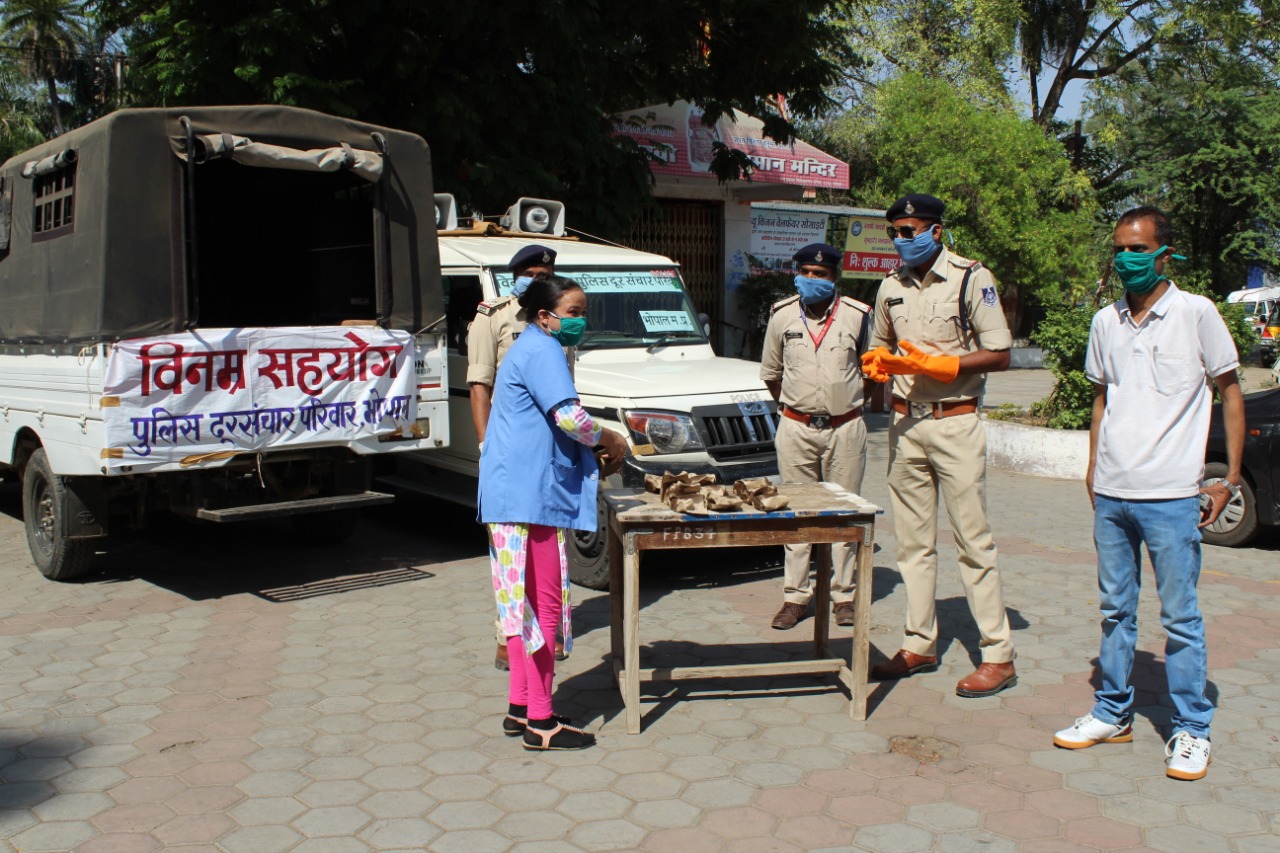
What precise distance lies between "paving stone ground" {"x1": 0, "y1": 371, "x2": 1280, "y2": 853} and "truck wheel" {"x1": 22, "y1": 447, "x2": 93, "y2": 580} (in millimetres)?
149

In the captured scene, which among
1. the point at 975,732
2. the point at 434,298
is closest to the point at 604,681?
the point at 975,732

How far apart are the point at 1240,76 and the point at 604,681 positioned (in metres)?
26.4

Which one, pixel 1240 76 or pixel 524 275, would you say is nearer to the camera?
pixel 524 275

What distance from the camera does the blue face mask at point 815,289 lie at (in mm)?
5844

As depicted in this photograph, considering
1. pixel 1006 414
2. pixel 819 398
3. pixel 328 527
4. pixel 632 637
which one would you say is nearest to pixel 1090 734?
pixel 632 637

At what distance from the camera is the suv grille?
6.81 meters

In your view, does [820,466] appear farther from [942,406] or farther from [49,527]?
[49,527]

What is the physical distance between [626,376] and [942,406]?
261cm

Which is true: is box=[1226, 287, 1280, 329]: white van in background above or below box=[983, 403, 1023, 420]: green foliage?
above

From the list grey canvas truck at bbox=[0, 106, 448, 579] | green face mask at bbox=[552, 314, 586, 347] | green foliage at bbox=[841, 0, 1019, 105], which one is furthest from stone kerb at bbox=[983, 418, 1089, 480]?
green foliage at bbox=[841, 0, 1019, 105]

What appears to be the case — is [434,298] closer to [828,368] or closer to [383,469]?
[383,469]

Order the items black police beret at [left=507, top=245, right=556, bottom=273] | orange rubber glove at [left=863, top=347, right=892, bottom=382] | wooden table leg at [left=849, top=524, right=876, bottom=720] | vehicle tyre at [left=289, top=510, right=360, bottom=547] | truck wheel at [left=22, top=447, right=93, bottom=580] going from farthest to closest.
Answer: vehicle tyre at [left=289, top=510, right=360, bottom=547], truck wheel at [left=22, top=447, right=93, bottom=580], black police beret at [left=507, top=245, right=556, bottom=273], orange rubber glove at [left=863, top=347, right=892, bottom=382], wooden table leg at [left=849, top=524, right=876, bottom=720]

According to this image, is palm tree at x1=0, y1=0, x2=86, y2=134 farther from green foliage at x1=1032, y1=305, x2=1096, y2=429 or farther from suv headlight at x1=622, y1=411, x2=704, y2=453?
suv headlight at x1=622, y1=411, x2=704, y2=453

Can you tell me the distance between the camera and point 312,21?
1040cm
